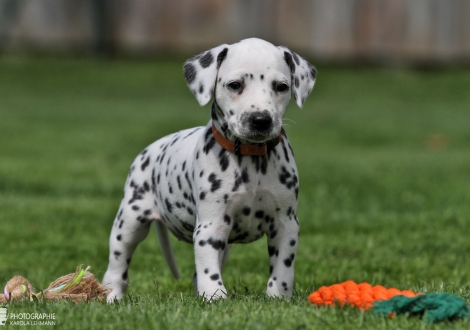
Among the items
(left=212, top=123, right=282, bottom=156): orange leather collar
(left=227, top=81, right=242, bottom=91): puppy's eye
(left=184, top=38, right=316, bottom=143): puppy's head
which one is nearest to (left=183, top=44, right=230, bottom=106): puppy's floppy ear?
(left=184, top=38, right=316, bottom=143): puppy's head

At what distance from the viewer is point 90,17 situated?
23.4 meters

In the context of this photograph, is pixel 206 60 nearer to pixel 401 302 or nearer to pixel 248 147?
pixel 248 147

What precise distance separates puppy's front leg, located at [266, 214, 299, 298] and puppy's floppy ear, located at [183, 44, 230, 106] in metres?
0.92

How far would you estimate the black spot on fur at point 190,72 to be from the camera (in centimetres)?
530

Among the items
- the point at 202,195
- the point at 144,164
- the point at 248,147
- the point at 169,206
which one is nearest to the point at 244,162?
the point at 248,147

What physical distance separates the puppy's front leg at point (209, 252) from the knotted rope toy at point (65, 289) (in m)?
0.65

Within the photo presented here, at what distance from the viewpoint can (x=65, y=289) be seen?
17.0 feet

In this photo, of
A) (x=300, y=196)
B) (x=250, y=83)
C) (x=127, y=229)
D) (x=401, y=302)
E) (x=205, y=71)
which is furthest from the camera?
(x=300, y=196)

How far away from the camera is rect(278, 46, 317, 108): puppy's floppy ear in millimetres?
5312

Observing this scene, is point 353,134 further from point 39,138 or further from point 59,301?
point 59,301

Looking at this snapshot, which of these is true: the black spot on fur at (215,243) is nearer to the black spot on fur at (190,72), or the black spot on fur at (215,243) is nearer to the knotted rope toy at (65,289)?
the knotted rope toy at (65,289)

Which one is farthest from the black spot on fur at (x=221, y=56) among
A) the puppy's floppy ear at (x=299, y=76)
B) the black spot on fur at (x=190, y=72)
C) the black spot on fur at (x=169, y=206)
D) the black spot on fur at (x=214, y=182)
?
the black spot on fur at (x=169, y=206)

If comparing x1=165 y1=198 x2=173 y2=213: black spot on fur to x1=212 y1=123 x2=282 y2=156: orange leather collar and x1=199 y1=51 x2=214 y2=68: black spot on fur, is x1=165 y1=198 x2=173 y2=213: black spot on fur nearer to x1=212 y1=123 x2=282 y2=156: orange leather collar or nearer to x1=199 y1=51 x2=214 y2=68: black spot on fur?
x1=212 y1=123 x2=282 y2=156: orange leather collar

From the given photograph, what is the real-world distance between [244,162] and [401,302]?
4.37 feet
